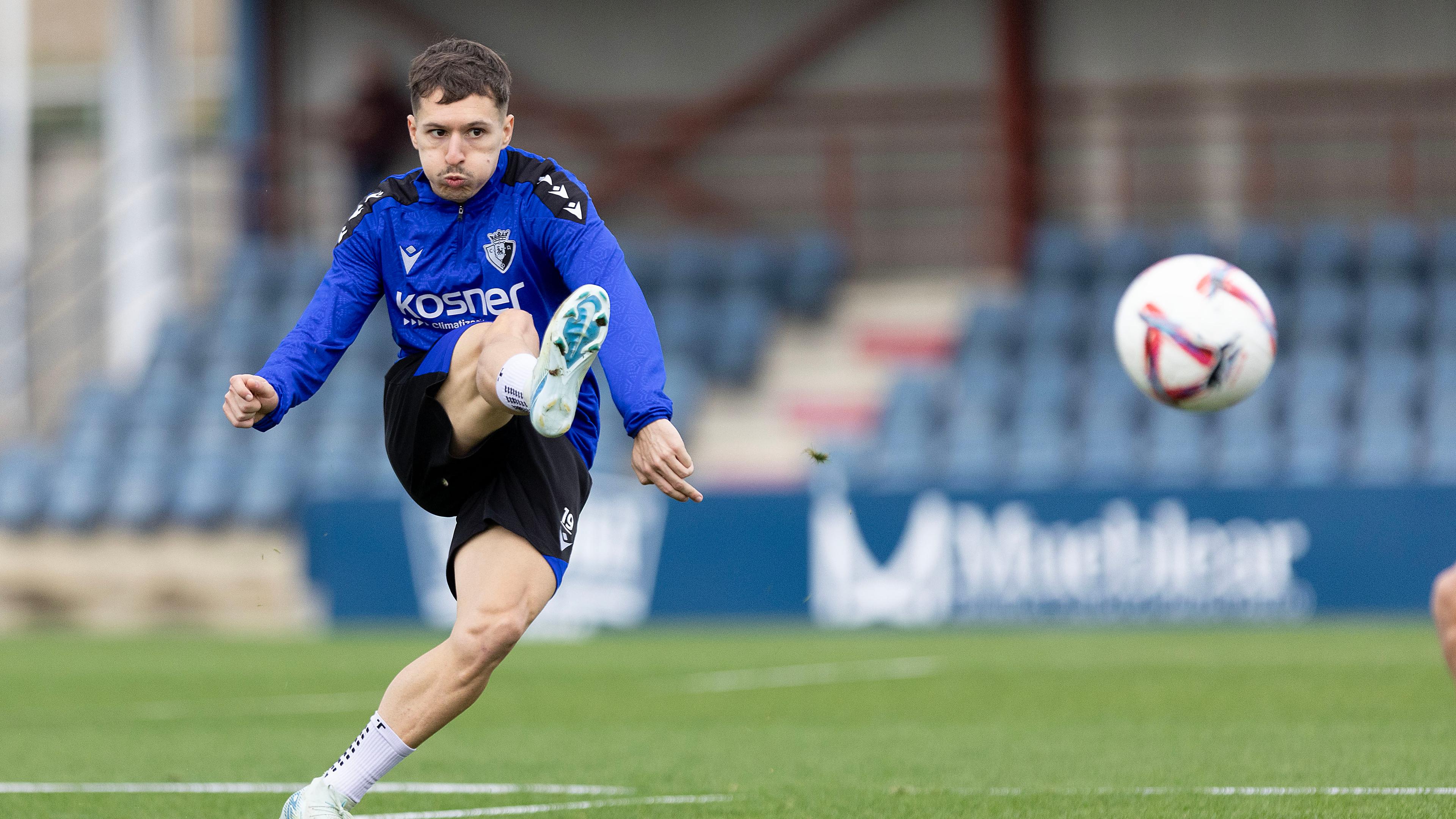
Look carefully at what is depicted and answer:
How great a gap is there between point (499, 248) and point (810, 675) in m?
5.91

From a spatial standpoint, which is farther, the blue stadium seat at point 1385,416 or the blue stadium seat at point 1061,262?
the blue stadium seat at point 1061,262

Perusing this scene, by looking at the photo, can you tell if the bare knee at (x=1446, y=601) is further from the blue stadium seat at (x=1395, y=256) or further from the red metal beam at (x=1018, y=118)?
the red metal beam at (x=1018, y=118)

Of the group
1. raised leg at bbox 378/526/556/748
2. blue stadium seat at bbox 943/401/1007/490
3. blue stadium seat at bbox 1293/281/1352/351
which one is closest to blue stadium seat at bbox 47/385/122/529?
blue stadium seat at bbox 943/401/1007/490

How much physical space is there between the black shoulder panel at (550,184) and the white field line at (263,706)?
15.5 feet

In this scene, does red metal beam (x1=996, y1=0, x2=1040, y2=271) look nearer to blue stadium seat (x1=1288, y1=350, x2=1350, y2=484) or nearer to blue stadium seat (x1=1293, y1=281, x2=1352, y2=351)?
blue stadium seat (x1=1293, y1=281, x2=1352, y2=351)

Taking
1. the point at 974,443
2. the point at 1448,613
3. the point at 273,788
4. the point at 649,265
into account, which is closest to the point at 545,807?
the point at 273,788

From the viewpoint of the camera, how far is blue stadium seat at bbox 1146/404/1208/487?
14.3 metres

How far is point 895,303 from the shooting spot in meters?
17.5

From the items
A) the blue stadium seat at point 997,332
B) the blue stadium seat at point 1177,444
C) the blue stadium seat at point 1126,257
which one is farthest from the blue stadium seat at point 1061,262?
the blue stadium seat at point 1177,444

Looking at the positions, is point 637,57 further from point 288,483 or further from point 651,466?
point 651,466

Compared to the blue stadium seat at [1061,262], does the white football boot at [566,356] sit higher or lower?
lower

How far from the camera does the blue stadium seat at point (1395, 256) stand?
15.5m

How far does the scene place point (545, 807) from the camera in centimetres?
508

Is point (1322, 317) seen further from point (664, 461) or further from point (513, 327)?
point (664, 461)
